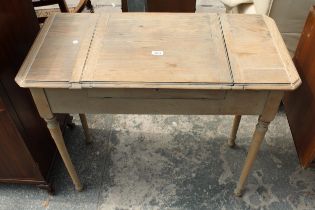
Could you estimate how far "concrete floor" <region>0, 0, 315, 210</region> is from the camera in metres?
1.60

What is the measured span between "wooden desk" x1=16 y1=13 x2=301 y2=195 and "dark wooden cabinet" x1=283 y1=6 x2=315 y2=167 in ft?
1.16

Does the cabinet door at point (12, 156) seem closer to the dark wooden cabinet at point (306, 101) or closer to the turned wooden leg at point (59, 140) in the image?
the turned wooden leg at point (59, 140)

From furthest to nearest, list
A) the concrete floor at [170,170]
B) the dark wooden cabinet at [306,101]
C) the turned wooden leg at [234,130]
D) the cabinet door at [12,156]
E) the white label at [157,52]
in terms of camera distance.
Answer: the turned wooden leg at [234,130] → the concrete floor at [170,170] → the dark wooden cabinet at [306,101] → the cabinet door at [12,156] → the white label at [157,52]

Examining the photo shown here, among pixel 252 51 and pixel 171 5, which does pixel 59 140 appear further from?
pixel 171 5

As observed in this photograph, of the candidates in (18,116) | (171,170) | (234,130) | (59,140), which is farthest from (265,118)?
(18,116)

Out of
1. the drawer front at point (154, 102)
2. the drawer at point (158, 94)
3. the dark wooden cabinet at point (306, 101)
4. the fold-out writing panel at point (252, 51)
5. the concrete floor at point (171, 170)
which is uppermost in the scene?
the fold-out writing panel at point (252, 51)

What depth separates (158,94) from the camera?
3.56ft

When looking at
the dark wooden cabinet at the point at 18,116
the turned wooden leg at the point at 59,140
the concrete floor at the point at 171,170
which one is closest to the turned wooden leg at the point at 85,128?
the concrete floor at the point at 171,170

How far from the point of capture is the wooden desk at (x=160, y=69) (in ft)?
3.39

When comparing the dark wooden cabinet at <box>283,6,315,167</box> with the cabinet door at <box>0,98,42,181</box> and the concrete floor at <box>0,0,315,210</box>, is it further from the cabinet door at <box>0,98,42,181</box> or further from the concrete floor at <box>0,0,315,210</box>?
the cabinet door at <box>0,98,42,181</box>

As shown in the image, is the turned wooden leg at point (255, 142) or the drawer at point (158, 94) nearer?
the drawer at point (158, 94)

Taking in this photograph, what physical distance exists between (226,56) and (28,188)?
1225 millimetres

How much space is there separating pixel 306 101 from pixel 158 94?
861 millimetres

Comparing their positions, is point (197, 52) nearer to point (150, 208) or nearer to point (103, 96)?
point (103, 96)
